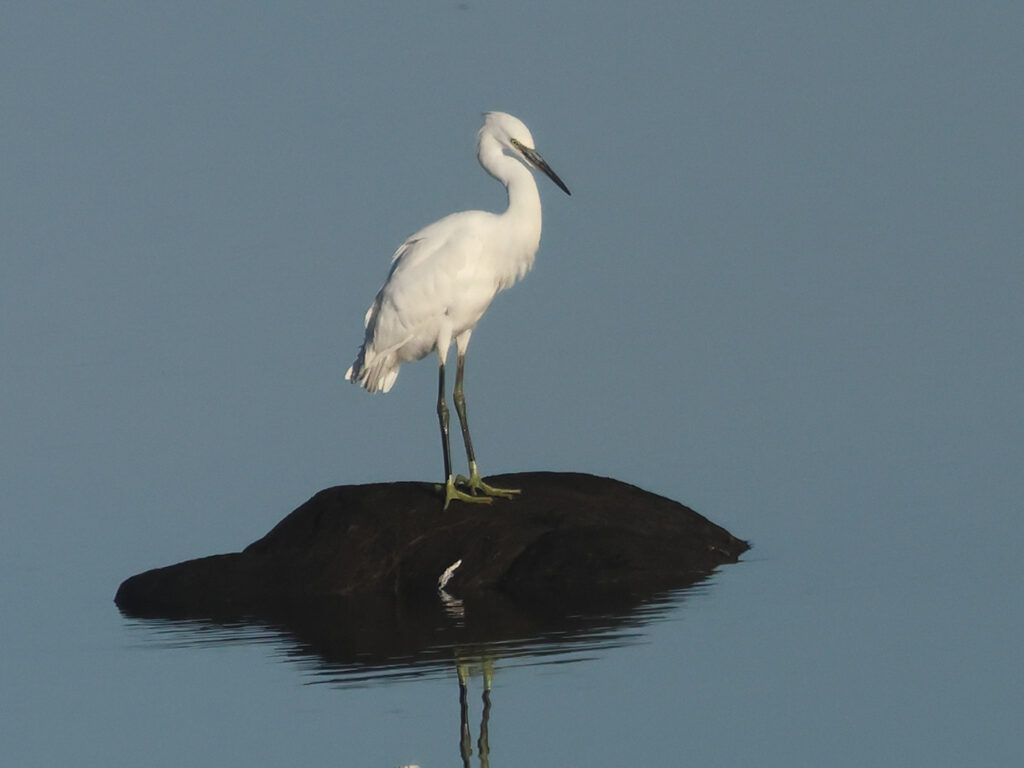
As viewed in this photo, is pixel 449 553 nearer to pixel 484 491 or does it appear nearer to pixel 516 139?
pixel 484 491

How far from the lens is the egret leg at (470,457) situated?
17.7m

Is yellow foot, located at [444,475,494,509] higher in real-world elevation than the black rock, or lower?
higher

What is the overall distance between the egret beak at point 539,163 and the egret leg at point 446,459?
7.14ft

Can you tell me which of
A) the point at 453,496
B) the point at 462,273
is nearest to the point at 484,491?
the point at 453,496

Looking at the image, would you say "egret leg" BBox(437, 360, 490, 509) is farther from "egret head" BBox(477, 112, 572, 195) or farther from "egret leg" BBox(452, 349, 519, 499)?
"egret head" BBox(477, 112, 572, 195)

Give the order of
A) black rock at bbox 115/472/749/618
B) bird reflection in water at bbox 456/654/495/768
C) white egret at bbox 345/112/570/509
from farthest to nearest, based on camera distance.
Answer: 1. white egret at bbox 345/112/570/509
2. black rock at bbox 115/472/749/618
3. bird reflection in water at bbox 456/654/495/768

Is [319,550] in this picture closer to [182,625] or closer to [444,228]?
[182,625]

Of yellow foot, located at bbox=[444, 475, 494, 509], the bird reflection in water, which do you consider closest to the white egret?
yellow foot, located at bbox=[444, 475, 494, 509]

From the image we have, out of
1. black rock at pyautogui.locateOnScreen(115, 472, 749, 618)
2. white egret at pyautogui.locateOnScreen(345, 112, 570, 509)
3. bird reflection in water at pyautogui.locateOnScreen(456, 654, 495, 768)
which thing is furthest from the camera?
white egret at pyautogui.locateOnScreen(345, 112, 570, 509)

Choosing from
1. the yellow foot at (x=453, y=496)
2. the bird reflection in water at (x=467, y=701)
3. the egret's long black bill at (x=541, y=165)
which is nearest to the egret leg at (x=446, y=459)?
the yellow foot at (x=453, y=496)

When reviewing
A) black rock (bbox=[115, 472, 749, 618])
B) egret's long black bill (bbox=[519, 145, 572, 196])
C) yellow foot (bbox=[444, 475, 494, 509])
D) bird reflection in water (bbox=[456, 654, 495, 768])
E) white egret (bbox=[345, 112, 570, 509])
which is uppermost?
egret's long black bill (bbox=[519, 145, 572, 196])

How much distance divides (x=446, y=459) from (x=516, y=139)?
10.9ft

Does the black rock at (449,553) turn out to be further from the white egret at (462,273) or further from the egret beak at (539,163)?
the egret beak at (539,163)

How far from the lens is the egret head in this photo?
58.9 ft
